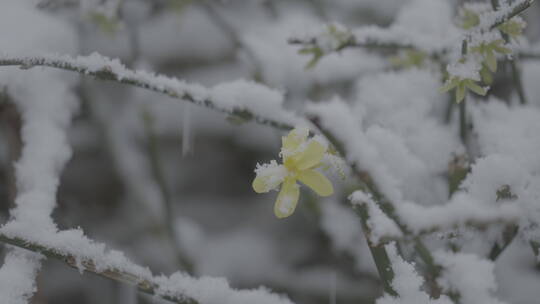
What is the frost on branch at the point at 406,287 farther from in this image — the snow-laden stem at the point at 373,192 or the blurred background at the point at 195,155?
the blurred background at the point at 195,155

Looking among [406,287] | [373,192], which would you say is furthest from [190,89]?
[406,287]

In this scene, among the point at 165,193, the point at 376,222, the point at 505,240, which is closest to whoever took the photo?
the point at 376,222

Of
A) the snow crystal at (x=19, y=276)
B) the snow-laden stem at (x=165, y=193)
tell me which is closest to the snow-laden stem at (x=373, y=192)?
the snow crystal at (x=19, y=276)

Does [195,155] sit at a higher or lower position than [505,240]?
higher

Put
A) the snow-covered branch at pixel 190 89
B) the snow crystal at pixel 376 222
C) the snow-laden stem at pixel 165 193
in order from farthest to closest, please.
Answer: the snow-laden stem at pixel 165 193, the snow-covered branch at pixel 190 89, the snow crystal at pixel 376 222

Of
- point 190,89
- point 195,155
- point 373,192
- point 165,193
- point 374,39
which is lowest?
point 373,192

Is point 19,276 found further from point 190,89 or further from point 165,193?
point 165,193

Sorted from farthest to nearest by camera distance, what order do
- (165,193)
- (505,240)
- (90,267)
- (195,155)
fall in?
(195,155) < (165,193) < (505,240) < (90,267)
